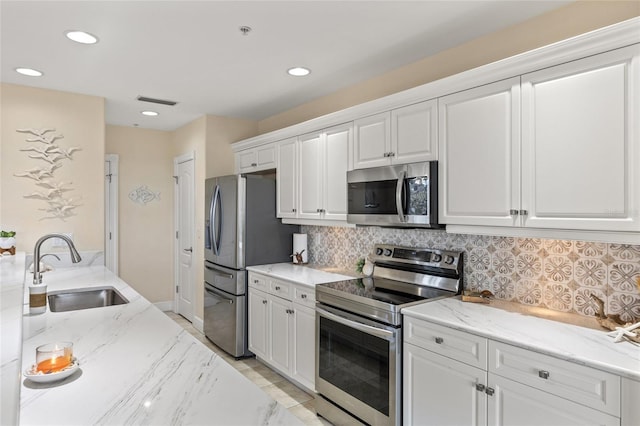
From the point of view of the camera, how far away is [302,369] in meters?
3.02

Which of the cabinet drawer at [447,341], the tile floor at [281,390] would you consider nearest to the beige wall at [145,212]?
the tile floor at [281,390]

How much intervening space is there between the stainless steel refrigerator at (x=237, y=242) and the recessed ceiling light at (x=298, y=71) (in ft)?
3.72

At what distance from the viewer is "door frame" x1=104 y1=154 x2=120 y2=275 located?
16.8ft

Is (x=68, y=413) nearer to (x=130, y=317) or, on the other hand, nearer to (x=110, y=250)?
(x=130, y=317)

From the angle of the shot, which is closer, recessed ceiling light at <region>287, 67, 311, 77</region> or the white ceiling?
the white ceiling

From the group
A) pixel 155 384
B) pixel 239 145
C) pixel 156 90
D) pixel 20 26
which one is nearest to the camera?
pixel 155 384

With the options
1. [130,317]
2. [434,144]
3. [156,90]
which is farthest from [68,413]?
[156,90]

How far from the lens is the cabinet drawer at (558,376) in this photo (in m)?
1.45

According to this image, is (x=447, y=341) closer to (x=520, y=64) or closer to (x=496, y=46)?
(x=520, y=64)

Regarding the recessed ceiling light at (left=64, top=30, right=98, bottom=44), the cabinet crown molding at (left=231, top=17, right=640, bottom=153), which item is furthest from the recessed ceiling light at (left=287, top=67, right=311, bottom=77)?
the recessed ceiling light at (left=64, top=30, right=98, bottom=44)

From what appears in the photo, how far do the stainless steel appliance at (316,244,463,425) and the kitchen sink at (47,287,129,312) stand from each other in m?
1.38

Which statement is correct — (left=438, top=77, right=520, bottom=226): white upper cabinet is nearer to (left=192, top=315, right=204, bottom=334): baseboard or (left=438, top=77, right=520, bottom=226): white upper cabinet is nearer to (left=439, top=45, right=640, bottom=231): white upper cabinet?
(left=439, top=45, right=640, bottom=231): white upper cabinet

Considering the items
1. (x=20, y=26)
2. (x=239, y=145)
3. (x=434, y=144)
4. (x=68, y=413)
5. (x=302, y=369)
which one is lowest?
(x=302, y=369)

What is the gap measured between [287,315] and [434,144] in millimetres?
1775
